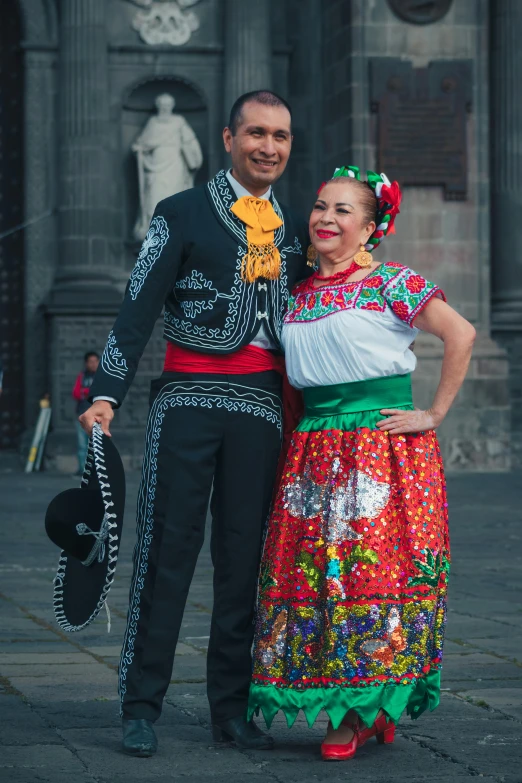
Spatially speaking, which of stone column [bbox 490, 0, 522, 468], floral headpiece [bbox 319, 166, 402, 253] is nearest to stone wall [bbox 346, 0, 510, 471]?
stone column [bbox 490, 0, 522, 468]

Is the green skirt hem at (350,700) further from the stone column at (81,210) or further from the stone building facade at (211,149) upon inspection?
the stone column at (81,210)

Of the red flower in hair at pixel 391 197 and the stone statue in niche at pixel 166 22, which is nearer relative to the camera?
the red flower in hair at pixel 391 197

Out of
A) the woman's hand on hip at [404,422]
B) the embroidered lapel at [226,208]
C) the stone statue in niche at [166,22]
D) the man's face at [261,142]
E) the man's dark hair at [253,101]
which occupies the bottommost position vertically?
the woman's hand on hip at [404,422]

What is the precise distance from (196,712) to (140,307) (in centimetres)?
135

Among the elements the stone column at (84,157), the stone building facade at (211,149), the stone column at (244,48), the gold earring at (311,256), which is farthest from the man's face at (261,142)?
the stone column at (244,48)

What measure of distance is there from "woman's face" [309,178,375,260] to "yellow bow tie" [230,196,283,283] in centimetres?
13

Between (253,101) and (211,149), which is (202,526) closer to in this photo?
(253,101)

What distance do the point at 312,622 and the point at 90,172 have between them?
613 inches

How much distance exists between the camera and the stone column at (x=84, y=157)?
63.4ft

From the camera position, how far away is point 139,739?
173 inches

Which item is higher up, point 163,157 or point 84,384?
point 163,157

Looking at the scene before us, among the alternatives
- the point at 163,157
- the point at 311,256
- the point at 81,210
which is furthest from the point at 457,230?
the point at 311,256

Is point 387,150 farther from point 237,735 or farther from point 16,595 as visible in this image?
point 237,735

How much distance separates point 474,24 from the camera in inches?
731
